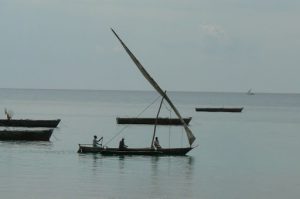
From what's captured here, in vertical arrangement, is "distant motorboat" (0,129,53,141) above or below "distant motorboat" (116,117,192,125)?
below

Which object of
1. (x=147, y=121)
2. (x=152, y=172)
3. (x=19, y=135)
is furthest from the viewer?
(x=147, y=121)

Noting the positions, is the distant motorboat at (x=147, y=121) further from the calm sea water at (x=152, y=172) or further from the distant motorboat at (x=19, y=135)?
the distant motorboat at (x=19, y=135)

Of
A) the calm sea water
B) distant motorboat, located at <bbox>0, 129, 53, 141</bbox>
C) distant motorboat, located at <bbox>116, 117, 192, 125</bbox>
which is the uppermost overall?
distant motorboat, located at <bbox>116, 117, 192, 125</bbox>

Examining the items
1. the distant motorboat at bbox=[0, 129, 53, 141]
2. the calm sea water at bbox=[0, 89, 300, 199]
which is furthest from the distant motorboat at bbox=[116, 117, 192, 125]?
the distant motorboat at bbox=[0, 129, 53, 141]

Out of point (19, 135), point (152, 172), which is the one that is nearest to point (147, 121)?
point (19, 135)

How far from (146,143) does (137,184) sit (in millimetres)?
37159

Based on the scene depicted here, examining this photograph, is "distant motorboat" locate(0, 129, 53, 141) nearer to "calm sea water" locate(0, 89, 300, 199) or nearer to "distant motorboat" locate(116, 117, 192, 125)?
"calm sea water" locate(0, 89, 300, 199)

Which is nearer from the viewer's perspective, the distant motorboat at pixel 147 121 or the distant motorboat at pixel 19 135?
the distant motorboat at pixel 19 135

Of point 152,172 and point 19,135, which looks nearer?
point 152,172

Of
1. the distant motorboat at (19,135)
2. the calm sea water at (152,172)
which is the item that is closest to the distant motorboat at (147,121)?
the calm sea water at (152,172)

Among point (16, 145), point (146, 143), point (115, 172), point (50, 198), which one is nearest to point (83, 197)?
point (50, 198)

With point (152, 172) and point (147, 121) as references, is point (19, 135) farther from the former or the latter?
point (147, 121)

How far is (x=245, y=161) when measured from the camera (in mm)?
61094

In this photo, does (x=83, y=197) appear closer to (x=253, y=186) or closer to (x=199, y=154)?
(x=253, y=186)
